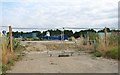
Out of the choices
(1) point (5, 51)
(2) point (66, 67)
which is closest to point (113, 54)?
(2) point (66, 67)

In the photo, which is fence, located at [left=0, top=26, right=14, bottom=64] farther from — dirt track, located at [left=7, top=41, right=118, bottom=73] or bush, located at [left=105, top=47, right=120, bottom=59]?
bush, located at [left=105, top=47, right=120, bottom=59]

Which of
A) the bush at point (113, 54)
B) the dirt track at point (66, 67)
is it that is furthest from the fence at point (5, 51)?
the bush at point (113, 54)

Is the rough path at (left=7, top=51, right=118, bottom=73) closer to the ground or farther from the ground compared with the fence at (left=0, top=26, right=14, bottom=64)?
closer to the ground

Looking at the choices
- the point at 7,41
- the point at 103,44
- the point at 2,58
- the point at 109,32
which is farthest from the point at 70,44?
the point at 2,58

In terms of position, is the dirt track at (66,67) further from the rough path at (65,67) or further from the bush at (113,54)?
the bush at (113,54)

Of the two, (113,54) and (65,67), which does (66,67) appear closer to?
(65,67)

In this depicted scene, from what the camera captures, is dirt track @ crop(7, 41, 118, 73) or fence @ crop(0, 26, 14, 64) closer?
dirt track @ crop(7, 41, 118, 73)

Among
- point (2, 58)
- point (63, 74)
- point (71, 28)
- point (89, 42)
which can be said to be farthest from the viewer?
point (89, 42)

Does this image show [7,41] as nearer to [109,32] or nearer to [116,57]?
[116,57]

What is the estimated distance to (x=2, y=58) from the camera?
12.6 meters

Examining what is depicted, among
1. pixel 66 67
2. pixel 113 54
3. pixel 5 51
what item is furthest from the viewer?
pixel 113 54

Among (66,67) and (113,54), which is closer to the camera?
(66,67)

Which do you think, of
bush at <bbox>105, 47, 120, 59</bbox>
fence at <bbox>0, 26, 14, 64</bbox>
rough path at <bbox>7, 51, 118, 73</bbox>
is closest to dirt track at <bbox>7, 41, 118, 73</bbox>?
rough path at <bbox>7, 51, 118, 73</bbox>

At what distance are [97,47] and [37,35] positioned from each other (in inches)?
350
